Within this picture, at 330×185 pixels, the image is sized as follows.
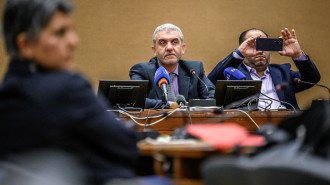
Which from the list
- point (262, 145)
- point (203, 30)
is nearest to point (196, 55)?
point (203, 30)

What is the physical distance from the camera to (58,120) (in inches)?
39.9

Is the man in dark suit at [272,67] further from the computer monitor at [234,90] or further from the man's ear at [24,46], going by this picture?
the man's ear at [24,46]

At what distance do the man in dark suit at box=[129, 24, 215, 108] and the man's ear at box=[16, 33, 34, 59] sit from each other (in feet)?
7.22

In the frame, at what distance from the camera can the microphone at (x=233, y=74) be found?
3332 mm

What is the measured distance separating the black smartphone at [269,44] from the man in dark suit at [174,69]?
519 mm

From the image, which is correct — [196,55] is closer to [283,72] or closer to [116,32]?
[116,32]

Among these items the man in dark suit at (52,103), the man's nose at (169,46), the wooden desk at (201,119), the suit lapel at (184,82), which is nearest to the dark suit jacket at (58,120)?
the man in dark suit at (52,103)

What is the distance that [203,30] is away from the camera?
4871mm

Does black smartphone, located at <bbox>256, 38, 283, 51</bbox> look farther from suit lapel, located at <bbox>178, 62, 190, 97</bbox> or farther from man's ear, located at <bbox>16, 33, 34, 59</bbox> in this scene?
man's ear, located at <bbox>16, 33, 34, 59</bbox>

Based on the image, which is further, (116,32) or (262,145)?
(116,32)

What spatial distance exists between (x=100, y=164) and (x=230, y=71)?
8.02 feet

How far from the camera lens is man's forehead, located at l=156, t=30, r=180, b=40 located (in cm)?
356

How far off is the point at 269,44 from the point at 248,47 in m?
0.34

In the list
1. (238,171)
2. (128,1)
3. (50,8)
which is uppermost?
(128,1)
